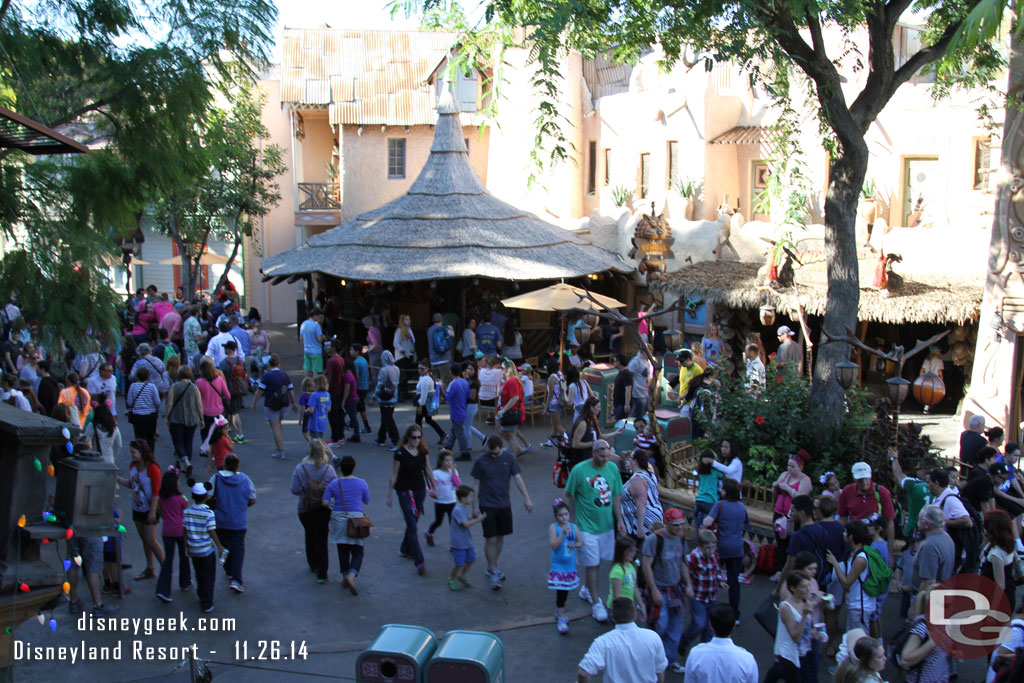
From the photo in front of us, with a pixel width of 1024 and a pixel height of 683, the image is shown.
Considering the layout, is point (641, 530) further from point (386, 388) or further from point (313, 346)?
point (313, 346)

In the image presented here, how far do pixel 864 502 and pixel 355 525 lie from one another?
15.1 feet

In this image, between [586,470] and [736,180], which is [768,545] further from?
[736,180]

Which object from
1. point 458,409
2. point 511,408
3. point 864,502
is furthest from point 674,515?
point 458,409

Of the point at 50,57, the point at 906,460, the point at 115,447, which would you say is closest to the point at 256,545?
the point at 115,447

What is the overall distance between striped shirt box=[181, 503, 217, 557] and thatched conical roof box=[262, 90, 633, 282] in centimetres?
992

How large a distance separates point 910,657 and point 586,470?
310 centimetres

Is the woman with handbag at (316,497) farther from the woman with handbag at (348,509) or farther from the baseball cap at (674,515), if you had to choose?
the baseball cap at (674,515)

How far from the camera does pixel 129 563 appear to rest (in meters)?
9.57

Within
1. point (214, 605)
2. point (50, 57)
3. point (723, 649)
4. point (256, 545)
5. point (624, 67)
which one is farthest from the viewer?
point (624, 67)

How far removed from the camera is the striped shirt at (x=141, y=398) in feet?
39.7

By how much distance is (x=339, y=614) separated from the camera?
8695 millimetres

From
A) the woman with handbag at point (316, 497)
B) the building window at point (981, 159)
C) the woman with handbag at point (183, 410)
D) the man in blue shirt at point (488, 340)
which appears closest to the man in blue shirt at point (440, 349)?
the man in blue shirt at point (488, 340)

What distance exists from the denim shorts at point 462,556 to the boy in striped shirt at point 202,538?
7.15 feet

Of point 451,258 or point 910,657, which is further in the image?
point 451,258
